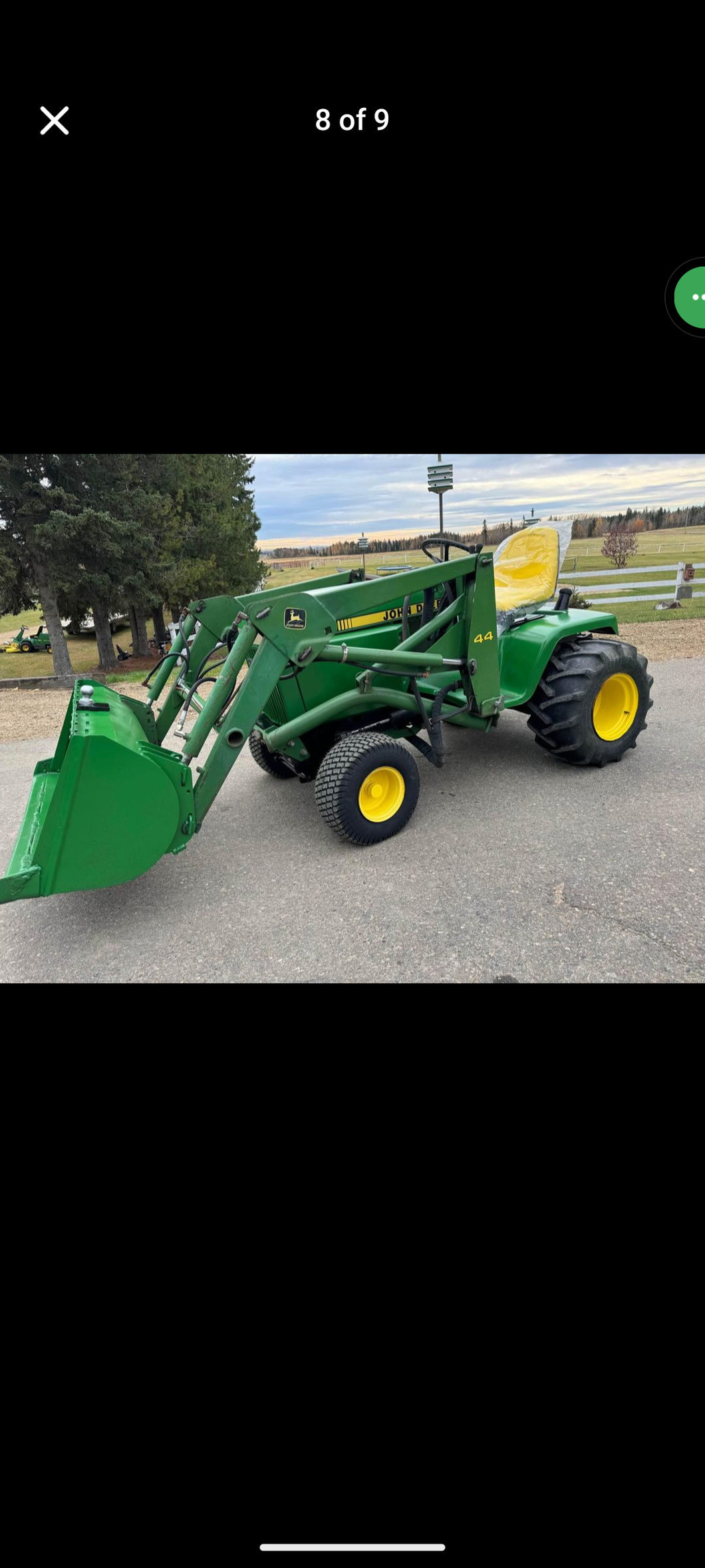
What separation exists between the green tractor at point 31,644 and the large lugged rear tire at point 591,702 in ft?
62.5

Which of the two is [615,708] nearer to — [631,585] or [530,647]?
[530,647]

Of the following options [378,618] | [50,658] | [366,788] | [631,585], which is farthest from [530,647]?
[50,658]

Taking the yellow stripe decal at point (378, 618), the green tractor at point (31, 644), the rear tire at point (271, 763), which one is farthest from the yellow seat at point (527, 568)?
the green tractor at point (31, 644)

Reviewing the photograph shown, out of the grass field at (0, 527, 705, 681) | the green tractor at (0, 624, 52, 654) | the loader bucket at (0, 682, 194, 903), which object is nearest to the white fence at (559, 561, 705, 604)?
the grass field at (0, 527, 705, 681)

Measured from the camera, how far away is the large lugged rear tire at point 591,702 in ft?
16.5

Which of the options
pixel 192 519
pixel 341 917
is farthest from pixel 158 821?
pixel 192 519

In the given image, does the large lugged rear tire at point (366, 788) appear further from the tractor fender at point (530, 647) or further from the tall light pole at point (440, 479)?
the tall light pole at point (440, 479)

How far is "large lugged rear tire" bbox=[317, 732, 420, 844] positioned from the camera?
4.07 m

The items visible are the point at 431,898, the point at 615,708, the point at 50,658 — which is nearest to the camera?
the point at 431,898

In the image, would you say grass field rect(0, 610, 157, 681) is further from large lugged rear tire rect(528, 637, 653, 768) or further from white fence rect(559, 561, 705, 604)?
white fence rect(559, 561, 705, 604)

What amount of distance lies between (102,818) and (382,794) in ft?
5.91

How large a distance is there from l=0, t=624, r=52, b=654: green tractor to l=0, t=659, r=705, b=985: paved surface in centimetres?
1769

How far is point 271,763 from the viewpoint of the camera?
5.61 meters

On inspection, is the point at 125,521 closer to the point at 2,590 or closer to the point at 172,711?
the point at 2,590
